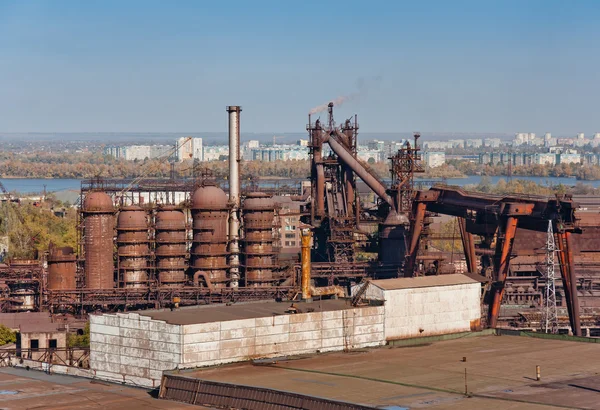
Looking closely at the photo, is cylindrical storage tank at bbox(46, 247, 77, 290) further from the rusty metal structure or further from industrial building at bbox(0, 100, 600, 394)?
the rusty metal structure

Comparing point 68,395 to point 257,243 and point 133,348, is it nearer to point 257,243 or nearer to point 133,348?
point 133,348

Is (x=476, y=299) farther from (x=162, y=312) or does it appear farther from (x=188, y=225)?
(x=188, y=225)

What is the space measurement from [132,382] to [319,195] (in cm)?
5539

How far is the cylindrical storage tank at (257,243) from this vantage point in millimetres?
96562

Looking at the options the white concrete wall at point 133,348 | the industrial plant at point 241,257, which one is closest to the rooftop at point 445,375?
the white concrete wall at point 133,348

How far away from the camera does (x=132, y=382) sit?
5581cm

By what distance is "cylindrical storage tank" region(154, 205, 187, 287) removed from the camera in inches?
3708

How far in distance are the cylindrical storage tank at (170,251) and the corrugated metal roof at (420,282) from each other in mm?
30829

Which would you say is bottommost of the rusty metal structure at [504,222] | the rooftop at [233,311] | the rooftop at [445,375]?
the rooftop at [445,375]

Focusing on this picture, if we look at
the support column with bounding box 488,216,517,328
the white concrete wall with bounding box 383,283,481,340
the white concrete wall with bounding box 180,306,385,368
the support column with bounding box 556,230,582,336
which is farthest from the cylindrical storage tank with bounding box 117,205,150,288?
the white concrete wall with bounding box 180,306,385,368

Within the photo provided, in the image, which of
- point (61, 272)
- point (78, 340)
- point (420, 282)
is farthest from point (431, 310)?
point (61, 272)

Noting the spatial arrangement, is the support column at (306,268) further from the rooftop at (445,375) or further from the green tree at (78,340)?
the green tree at (78,340)

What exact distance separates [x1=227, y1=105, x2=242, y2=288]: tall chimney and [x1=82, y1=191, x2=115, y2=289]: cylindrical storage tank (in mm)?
9072

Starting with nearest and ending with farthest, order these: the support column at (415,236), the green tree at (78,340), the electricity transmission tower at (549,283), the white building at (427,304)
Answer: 1. the white building at (427,304)
2. the electricity transmission tower at (549,283)
3. the green tree at (78,340)
4. the support column at (415,236)
